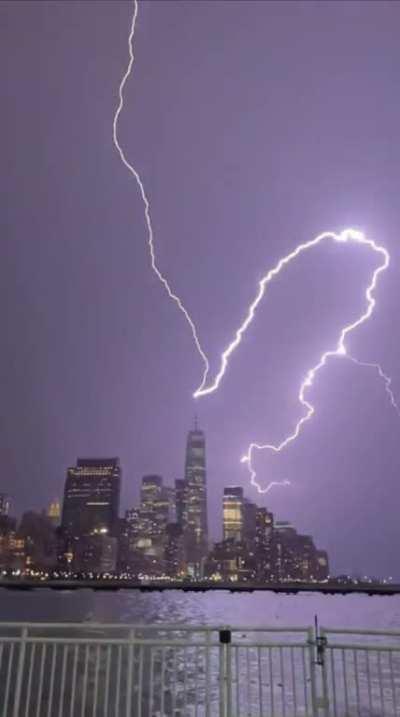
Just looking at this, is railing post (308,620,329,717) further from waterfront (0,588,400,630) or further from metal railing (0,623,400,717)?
waterfront (0,588,400,630)

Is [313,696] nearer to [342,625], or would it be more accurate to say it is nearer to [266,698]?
[266,698]

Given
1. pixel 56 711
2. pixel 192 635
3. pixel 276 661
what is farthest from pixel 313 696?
pixel 192 635

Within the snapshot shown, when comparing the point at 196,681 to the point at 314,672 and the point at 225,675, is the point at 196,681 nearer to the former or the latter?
the point at 225,675

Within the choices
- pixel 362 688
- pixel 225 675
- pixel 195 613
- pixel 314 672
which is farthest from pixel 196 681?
pixel 195 613

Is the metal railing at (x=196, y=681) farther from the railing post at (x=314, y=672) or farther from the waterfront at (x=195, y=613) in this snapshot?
the waterfront at (x=195, y=613)

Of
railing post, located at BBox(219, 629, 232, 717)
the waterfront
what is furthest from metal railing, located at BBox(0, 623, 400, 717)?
the waterfront
